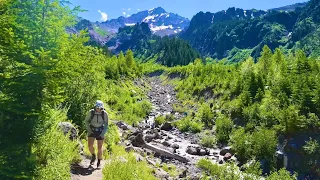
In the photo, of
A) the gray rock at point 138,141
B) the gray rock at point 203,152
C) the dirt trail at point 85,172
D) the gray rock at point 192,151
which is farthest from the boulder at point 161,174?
the gray rock at point 203,152

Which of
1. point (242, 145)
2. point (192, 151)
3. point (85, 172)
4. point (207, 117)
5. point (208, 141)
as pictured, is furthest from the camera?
point (207, 117)

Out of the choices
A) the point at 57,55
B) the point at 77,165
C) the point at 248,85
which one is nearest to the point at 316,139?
the point at 248,85

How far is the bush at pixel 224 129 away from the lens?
2795 centimetres

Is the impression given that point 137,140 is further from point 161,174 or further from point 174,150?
point 161,174

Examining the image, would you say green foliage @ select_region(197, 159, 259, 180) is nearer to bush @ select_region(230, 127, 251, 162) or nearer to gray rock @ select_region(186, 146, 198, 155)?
bush @ select_region(230, 127, 251, 162)

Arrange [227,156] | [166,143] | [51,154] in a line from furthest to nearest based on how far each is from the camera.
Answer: [166,143] < [227,156] < [51,154]

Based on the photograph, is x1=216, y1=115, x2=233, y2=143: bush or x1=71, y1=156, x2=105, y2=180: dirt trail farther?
x1=216, y1=115, x2=233, y2=143: bush

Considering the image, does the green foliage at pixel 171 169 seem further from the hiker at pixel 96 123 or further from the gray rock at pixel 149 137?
the gray rock at pixel 149 137

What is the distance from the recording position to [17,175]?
8.73 m

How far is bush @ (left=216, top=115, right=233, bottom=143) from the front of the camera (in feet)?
91.7

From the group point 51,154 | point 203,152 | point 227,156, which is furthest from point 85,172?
point 203,152

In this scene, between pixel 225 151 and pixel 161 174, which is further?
pixel 225 151

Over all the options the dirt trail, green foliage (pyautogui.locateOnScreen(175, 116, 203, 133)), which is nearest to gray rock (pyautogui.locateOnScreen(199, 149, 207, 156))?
green foliage (pyautogui.locateOnScreen(175, 116, 203, 133))

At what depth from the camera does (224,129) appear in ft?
94.0
